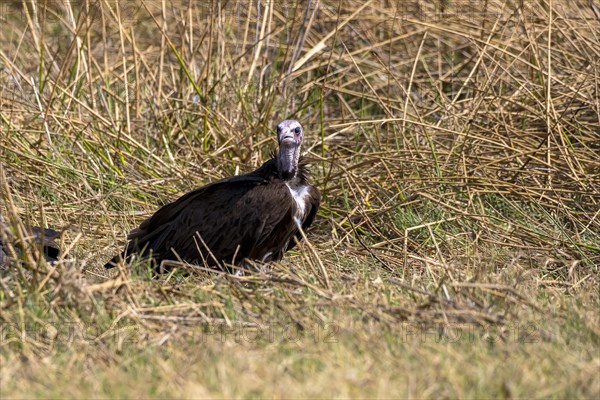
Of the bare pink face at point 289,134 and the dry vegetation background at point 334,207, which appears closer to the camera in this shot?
the dry vegetation background at point 334,207

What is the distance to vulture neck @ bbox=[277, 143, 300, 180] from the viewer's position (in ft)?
15.5

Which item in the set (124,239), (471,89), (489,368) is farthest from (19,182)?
(489,368)

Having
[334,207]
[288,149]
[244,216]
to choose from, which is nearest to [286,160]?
[288,149]

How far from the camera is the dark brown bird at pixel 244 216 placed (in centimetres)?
464

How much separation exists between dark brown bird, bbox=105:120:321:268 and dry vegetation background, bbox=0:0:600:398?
0.19m

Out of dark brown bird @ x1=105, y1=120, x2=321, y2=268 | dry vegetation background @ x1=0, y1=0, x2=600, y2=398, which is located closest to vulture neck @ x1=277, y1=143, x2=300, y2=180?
dark brown bird @ x1=105, y1=120, x2=321, y2=268

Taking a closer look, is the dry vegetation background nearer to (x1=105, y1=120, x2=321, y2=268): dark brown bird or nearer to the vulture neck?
(x1=105, y1=120, x2=321, y2=268): dark brown bird

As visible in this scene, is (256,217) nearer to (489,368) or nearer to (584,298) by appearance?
(584,298)

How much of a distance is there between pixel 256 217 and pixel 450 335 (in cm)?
147

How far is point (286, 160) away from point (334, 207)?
0.81m

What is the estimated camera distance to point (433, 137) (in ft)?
19.2

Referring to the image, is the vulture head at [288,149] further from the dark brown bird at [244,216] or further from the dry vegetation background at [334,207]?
the dry vegetation background at [334,207]

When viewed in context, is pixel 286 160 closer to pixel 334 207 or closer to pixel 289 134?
pixel 289 134

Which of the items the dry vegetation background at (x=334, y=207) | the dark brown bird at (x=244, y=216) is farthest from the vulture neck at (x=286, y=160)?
the dry vegetation background at (x=334, y=207)
